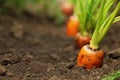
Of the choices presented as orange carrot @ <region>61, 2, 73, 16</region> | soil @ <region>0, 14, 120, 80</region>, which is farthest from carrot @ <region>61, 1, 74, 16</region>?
soil @ <region>0, 14, 120, 80</region>

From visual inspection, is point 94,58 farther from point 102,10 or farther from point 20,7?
point 20,7

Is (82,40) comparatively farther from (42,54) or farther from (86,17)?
(42,54)

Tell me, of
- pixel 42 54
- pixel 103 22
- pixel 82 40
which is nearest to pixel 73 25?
pixel 82 40

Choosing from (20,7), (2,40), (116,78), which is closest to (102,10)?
(116,78)

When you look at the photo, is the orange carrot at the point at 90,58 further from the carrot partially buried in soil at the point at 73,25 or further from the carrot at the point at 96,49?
the carrot partially buried in soil at the point at 73,25

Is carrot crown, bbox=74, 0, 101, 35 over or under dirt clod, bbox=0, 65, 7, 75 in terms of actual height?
over

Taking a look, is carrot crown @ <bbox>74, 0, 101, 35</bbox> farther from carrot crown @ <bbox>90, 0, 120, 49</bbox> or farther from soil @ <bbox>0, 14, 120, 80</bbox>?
carrot crown @ <bbox>90, 0, 120, 49</bbox>
